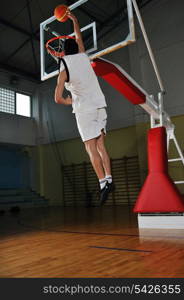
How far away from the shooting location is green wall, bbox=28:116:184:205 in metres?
10.4

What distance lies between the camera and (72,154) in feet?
42.6

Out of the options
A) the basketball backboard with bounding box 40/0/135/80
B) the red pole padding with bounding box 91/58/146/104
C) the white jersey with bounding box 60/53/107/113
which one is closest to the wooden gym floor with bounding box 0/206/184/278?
the white jersey with bounding box 60/53/107/113

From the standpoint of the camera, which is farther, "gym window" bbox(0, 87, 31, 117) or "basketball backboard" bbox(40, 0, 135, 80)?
"gym window" bbox(0, 87, 31, 117)

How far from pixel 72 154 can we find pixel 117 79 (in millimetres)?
9876

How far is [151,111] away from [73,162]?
8.74m

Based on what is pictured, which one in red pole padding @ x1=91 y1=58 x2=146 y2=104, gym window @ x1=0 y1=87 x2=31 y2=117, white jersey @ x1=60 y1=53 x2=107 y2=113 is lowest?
white jersey @ x1=60 y1=53 x2=107 y2=113

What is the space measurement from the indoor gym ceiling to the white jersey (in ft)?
28.9

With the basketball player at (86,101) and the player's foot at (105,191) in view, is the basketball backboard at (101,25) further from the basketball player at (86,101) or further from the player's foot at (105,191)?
the player's foot at (105,191)

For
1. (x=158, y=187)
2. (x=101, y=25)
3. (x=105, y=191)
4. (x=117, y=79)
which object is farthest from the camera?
(x=101, y=25)

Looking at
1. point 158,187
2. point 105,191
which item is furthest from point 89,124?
point 158,187

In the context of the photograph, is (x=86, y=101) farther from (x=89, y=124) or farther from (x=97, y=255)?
(x=97, y=255)

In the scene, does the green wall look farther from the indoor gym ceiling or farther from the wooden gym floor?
the wooden gym floor

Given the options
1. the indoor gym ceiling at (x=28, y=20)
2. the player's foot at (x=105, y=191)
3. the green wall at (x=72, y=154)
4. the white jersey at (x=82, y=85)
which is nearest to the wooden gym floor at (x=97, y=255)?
the player's foot at (x=105, y=191)

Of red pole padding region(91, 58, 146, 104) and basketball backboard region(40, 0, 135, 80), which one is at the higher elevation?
basketball backboard region(40, 0, 135, 80)
